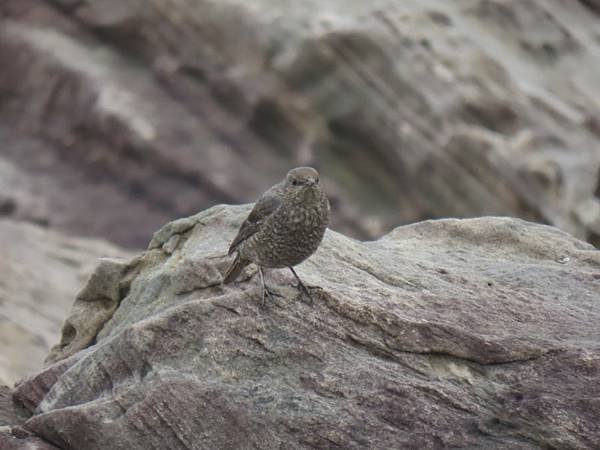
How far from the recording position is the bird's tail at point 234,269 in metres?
7.43

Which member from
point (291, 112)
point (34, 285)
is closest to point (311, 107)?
point (291, 112)

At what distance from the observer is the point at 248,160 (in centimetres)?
2181

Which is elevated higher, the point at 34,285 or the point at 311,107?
the point at 311,107

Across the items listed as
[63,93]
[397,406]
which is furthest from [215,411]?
[63,93]

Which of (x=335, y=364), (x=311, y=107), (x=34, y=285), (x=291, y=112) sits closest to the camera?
(x=335, y=364)

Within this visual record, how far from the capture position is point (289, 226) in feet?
23.6

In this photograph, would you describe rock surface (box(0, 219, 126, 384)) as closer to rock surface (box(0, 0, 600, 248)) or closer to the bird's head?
rock surface (box(0, 0, 600, 248))

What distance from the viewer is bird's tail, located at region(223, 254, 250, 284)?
24.4ft

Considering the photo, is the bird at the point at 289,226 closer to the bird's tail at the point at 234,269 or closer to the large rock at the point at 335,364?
the bird's tail at the point at 234,269

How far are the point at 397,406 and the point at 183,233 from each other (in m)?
2.50

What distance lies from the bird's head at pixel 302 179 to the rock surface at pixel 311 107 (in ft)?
40.8

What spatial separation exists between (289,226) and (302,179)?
0.31 metres

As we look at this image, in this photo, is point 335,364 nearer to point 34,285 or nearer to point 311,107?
point 34,285

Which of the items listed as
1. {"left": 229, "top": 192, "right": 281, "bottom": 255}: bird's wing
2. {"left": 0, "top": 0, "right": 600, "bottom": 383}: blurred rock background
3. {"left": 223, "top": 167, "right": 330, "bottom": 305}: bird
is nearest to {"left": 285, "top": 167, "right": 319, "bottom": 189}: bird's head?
{"left": 223, "top": 167, "right": 330, "bottom": 305}: bird
